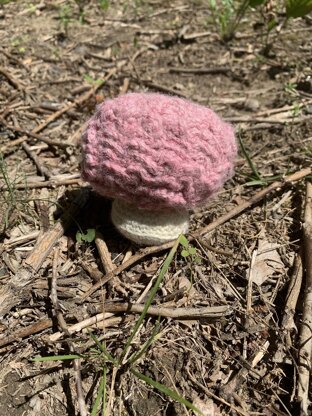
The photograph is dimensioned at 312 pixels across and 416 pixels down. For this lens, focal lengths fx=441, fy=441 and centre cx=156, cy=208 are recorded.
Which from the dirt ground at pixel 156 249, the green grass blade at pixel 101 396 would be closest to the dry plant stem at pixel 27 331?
the dirt ground at pixel 156 249

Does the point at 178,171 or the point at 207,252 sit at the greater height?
the point at 178,171

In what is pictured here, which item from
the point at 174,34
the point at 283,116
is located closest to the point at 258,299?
the point at 283,116

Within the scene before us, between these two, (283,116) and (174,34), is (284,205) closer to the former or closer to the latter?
(283,116)

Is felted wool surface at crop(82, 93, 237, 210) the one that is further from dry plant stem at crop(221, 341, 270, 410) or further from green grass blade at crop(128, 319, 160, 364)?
dry plant stem at crop(221, 341, 270, 410)

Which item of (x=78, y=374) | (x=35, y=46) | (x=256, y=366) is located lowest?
(x=256, y=366)

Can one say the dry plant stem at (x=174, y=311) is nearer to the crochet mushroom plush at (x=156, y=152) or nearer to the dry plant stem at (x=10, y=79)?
the crochet mushroom plush at (x=156, y=152)

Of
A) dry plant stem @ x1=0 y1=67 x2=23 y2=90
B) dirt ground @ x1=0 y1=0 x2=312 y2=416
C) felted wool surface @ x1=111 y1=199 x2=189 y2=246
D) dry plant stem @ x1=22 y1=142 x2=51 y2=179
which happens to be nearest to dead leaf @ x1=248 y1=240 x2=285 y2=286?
dirt ground @ x1=0 y1=0 x2=312 y2=416

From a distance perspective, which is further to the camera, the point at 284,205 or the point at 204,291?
the point at 284,205

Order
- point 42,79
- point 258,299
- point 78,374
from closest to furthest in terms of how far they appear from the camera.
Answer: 1. point 78,374
2. point 258,299
3. point 42,79
